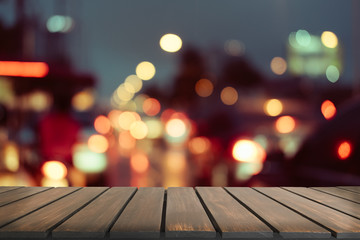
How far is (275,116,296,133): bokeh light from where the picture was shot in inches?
528

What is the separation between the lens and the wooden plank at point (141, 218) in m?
2.21

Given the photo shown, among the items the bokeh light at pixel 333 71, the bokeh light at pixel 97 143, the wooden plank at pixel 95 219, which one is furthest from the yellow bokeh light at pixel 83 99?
the bokeh light at pixel 333 71

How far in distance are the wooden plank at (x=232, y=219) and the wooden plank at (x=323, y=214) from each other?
305 millimetres

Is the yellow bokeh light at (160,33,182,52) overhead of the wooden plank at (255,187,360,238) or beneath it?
overhead

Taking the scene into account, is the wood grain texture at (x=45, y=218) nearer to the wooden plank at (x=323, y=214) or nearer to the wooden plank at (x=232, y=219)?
the wooden plank at (x=232, y=219)

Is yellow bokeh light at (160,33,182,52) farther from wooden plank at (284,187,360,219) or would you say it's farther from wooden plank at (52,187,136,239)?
wooden plank at (52,187,136,239)

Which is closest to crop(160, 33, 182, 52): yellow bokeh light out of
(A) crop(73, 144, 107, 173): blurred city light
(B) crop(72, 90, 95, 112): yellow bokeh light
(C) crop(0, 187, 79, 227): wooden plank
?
(A) crop(73, 144, 107, 173): blurred city light

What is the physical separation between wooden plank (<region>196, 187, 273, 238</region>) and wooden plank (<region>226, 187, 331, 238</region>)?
6 cm

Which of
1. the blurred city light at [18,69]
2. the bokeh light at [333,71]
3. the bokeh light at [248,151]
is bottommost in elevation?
the bokeh light at [248,151]

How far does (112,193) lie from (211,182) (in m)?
10.8

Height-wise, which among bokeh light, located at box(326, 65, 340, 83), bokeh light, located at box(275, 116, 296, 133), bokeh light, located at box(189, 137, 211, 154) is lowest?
bokeh light, located at box(189, 137, 211, 154)

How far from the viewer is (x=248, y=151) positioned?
1041 cm

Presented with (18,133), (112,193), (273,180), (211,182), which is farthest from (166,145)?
(112,193)

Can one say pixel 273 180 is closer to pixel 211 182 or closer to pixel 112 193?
pixel 112 193
